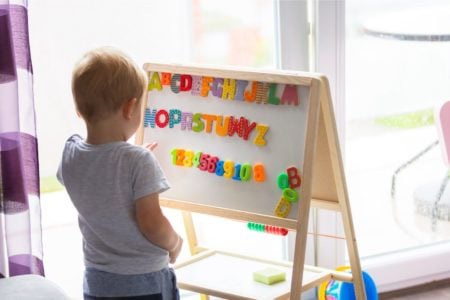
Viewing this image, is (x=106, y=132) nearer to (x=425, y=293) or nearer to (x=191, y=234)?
(x=191, y=234)

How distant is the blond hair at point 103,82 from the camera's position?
77.5 inches

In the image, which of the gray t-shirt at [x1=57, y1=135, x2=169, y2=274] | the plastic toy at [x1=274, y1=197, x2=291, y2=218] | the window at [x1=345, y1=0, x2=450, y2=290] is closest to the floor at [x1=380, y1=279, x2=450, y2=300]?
the window at [x1=345, y1=0, x2=450, y2=290]

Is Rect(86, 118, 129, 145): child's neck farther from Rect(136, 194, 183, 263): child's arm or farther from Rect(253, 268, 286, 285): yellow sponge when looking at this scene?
Rect(253, 268, 286, 285): yellow sponge

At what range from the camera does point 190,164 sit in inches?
93.0

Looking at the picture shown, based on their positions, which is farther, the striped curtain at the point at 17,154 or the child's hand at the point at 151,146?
the child's hand at the point at 151,146

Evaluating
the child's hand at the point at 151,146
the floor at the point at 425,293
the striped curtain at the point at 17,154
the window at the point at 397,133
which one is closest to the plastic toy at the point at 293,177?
the child's hand at the point at 151,146

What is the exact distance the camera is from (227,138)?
2.31 meters

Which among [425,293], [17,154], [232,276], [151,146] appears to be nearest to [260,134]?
[151,146]

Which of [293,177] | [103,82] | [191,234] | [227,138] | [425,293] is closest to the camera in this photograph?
[103,82]

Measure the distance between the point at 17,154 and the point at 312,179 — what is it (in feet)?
2.59

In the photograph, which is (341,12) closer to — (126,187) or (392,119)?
(392,119)

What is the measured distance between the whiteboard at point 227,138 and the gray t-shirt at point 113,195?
31 cm

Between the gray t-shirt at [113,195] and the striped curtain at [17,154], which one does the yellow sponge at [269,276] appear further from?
the striped curtain at [17,154]

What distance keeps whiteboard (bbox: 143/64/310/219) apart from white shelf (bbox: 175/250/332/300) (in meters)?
0.20
